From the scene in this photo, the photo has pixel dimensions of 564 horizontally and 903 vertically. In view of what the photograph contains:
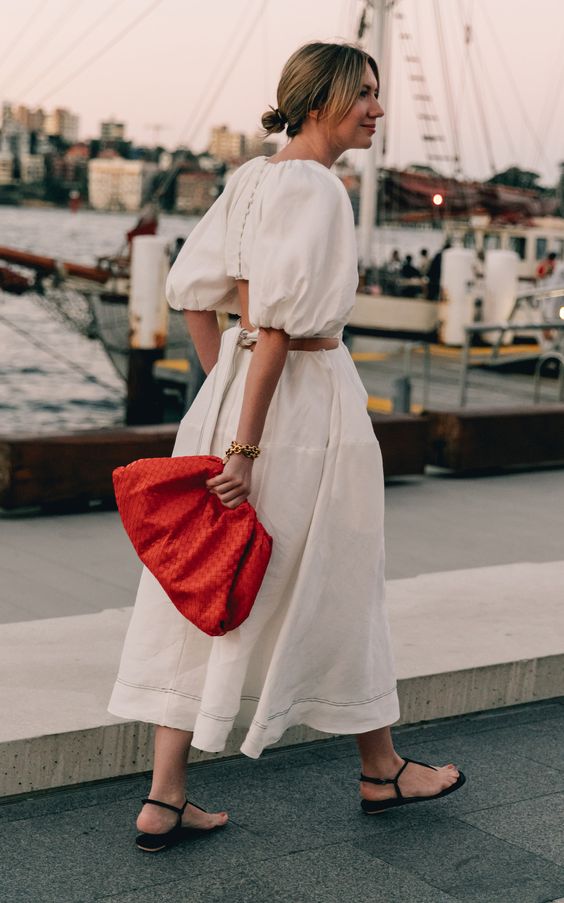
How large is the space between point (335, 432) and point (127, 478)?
0.49 m

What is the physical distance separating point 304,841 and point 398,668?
1.03 meters

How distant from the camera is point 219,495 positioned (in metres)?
3.07

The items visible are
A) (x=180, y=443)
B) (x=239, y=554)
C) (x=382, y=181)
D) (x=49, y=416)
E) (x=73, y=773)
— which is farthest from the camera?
(x=382, y=181)

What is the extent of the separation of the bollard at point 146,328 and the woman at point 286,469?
16567mm

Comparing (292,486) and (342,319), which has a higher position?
(342,319)

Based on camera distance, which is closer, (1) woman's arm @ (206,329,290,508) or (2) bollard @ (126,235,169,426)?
(1) woman's arm @ (206,329,290,508)

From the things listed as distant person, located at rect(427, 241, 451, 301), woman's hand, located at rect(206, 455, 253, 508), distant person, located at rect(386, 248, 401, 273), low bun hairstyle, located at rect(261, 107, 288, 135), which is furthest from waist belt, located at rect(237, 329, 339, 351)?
distant person, located at rect(386, 248, 401, 273)

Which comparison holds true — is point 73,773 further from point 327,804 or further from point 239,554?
point 239,554

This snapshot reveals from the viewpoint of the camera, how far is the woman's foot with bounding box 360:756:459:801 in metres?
3.49

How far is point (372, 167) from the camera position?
96.9 ft

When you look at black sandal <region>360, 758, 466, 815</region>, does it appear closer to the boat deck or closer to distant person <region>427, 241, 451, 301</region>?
the boat deck

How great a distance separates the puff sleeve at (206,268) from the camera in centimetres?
331

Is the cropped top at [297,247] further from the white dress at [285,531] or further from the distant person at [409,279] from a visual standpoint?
the distant person at [409,279]

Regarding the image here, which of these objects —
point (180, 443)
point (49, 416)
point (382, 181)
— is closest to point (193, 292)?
point (180, 443)
